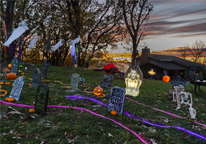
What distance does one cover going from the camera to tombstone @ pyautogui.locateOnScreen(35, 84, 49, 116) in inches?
208

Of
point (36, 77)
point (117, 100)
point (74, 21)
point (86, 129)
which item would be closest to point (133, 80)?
point (117, 100)

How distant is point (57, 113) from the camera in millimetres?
A: 5527

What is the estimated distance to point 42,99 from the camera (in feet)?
17.8

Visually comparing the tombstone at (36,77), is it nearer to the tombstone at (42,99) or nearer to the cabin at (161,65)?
the tombstone at (42,99)

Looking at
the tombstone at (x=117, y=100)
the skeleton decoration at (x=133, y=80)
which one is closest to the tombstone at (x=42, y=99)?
the tombstone at (x=117, y=100)

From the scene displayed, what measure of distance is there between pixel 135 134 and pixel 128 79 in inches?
187

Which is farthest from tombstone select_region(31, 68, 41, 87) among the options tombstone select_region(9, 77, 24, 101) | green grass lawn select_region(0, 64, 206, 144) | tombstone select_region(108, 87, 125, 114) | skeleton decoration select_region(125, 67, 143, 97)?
skeleton decoration select_region(125, 67, 143, 97)

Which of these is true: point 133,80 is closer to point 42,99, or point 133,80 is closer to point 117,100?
point 117,100

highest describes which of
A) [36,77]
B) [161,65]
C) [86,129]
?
[161,65]

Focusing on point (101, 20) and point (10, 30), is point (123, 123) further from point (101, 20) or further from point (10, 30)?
point (101, 20)

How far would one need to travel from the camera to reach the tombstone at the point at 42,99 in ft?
17.3

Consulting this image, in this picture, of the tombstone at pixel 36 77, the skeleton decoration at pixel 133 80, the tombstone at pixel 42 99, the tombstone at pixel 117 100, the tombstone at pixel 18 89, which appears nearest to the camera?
the tombstone at pixel 42 99

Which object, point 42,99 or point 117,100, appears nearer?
point 42,99

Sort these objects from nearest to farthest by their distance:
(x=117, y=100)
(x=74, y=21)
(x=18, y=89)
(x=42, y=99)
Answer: (x=42, y=99)
(x=117, y=100)
(x=18, y=89)
(x=74, y=21)
